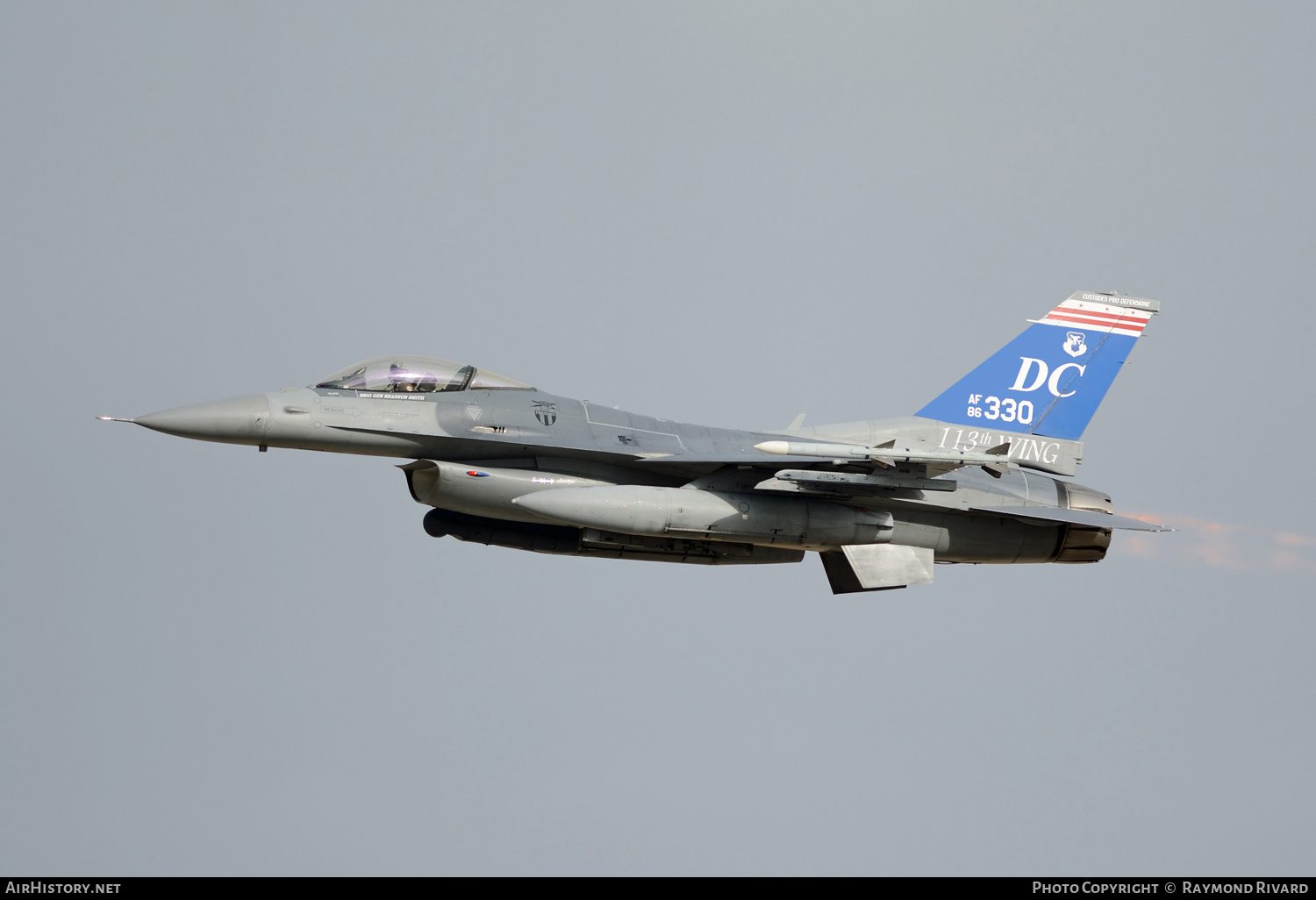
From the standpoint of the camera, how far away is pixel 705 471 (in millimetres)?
19422

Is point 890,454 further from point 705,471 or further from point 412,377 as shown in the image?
point 412,377

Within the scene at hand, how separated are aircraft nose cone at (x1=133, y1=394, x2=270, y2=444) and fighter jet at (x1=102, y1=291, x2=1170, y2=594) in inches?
0.8

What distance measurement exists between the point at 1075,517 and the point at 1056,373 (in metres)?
2.69

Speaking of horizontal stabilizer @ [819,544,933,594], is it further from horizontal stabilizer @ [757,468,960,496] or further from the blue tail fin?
the blue tail fin

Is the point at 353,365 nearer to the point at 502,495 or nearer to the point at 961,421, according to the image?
the point at 502,495

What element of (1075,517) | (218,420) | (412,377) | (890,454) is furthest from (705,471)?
(218,420)

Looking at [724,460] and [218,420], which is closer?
[218,420]

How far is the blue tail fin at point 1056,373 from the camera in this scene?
21.8 metres

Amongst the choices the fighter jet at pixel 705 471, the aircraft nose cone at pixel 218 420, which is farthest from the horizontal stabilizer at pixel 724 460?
the aircraft nose cone at pixel 218 420

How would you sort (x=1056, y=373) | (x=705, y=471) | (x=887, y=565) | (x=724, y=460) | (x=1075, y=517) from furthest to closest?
(x=1056, y=373) < (x=1075, y=517) < (x=887, y=565) < (x=705, y=471) < (x=724, y=460)

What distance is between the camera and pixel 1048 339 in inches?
881

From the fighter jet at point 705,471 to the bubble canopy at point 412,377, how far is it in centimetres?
2
